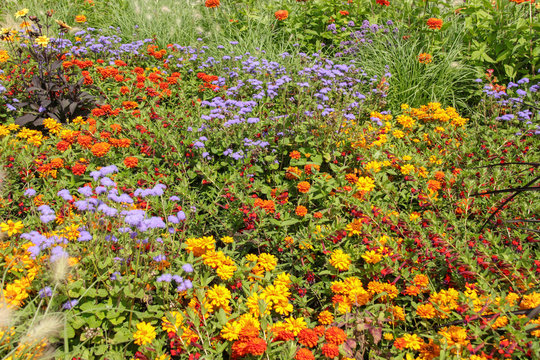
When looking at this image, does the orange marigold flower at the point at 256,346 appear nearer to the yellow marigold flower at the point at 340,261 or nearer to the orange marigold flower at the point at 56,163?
the yellow marigold flower at the point at 340,261

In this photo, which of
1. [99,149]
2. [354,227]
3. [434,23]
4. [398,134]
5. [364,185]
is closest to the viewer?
[354,227]

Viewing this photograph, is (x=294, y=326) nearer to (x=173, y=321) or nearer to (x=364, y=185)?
(x=173, y=321)

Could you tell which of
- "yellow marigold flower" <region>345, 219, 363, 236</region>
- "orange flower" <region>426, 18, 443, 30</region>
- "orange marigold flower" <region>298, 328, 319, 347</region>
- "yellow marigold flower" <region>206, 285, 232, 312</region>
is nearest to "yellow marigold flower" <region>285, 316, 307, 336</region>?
"orange marigold flower" <region>298, 328, 319, 347</region>

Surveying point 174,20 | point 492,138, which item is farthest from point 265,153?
point 174,20

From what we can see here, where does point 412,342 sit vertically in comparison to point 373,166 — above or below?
below

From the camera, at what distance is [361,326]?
2.01 meters

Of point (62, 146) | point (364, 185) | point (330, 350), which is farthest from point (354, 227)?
point (62, 146)

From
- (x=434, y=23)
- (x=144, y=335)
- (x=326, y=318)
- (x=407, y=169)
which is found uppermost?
(x=434, y=23)

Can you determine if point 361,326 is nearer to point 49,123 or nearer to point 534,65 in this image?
point 49,123

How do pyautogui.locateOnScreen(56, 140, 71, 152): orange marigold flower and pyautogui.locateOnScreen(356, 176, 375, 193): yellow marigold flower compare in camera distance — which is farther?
pyautogui.locateOnScreen(56, 140, 71, 152): orange marigold flower

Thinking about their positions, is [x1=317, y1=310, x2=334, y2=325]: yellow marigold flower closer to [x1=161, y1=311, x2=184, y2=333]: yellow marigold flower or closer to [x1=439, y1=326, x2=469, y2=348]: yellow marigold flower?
[x1=439, y1=326, x2=469, y2=348]: yellow marigold flower

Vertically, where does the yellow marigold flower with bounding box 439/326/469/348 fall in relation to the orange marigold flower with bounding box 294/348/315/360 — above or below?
above

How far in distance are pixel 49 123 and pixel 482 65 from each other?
4535 mm

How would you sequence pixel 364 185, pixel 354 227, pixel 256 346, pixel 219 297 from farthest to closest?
pixel 364 185 → pixel 354 227 → pixel 219 297 → pixel 256 346
